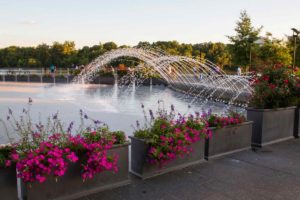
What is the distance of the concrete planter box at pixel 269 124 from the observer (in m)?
6.16

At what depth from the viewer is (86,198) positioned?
147 inches

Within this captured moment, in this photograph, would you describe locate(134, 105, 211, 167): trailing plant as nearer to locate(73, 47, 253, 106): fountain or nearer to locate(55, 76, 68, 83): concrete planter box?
locate(73, 47, 253, 106): fountain

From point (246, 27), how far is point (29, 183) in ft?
101

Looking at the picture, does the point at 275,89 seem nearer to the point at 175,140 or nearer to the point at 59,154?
the point at 175,140

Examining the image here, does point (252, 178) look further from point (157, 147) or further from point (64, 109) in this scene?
point (64, 109)

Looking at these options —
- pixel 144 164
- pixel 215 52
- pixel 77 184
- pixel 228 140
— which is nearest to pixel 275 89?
pixel 228 140

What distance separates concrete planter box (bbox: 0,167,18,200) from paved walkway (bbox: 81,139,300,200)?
0.82 m

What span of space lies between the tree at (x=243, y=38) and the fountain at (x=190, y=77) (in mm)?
2939

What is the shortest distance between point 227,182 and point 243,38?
94.4 feet

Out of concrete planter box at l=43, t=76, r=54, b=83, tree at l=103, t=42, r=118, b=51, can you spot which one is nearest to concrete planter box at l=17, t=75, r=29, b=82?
concrete planter box at l=43, t=76, r=54, b=83

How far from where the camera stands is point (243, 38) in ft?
102

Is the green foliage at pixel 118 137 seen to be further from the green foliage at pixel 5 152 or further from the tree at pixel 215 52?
the tree at pixel 215 52

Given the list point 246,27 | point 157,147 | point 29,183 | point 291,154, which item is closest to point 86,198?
point 29,183

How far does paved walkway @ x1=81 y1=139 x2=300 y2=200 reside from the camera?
3873mm
